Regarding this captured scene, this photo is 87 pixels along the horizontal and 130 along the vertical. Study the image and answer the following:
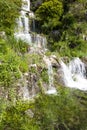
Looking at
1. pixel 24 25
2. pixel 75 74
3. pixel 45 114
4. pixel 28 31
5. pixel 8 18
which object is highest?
pixel 8 18

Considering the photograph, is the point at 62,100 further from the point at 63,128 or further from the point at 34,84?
the point at 63,128

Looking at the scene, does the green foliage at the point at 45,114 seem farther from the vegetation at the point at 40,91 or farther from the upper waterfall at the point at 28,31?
the upper waterfall at the point at 28,31

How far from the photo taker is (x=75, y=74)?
12.7 metres

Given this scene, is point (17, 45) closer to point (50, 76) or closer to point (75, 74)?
point (50, 76)

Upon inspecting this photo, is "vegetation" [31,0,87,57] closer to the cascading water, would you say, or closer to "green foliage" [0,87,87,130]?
the cascading water

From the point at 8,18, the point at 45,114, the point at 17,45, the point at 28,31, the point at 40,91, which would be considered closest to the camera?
the point at 45,114

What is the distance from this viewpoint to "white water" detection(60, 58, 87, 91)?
11508 mm

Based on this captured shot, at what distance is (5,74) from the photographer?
7789 mm

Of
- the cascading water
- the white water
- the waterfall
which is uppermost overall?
the cascading water

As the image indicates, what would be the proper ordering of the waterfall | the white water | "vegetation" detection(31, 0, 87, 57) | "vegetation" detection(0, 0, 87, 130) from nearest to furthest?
"vegetation" detection(0, 0, 87, 130) < the waterfall < the white water < "vegetation" detection(31, 0, 87, 57)

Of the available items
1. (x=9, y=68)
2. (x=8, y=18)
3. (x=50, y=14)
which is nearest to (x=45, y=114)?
(x=9, y=68)

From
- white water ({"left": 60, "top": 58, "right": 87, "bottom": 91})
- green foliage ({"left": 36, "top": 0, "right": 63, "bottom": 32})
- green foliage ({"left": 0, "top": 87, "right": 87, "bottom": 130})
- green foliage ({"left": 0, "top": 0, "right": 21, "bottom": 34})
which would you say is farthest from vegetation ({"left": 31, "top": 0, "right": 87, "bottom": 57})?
green foliage ({"left": 0, "top": 87, "right": 87, "bottom": 130})

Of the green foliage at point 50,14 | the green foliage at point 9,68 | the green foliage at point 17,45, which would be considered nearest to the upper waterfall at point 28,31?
the green foliage at point 50,14

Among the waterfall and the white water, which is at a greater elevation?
the waterfall
